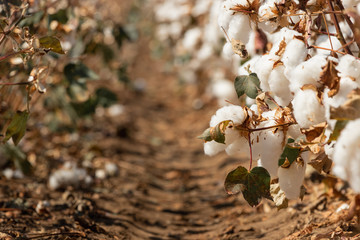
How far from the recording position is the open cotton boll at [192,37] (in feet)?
12.6

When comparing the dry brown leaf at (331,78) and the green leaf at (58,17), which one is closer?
the dry brown leaf at (331,78)

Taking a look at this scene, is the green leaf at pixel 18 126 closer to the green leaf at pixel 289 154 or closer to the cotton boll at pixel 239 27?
the cotton boll at pixel 239 27

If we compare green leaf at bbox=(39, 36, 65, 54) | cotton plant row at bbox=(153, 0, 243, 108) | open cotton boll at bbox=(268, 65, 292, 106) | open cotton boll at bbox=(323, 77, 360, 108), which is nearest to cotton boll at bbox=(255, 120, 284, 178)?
open cotton boll at bbox=(268, 65, 292, 106)

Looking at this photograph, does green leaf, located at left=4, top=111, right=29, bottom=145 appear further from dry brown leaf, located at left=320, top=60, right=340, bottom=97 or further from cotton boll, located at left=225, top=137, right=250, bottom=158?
dry brown leaf, located at left=320, top=60, right=340, bottom=97

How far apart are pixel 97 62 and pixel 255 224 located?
11.8 ft

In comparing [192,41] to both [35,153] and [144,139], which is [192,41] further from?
[35,153]

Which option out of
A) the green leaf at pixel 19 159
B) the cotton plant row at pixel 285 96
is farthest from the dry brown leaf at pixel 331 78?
the green leaf at pixel 19 159

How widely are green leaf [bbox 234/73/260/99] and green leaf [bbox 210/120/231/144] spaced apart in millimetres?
184

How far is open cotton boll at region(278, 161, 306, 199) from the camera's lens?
1.21m

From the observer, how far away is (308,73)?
1045 mm

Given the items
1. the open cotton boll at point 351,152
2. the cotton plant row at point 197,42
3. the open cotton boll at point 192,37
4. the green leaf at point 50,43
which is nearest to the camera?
the open cotton boll at point 351,152

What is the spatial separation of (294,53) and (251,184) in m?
0.39

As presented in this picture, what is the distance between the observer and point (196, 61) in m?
4.36

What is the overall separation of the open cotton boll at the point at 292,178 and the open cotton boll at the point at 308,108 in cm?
19
